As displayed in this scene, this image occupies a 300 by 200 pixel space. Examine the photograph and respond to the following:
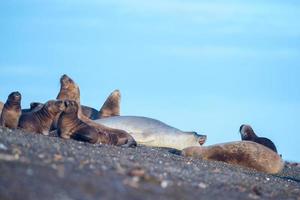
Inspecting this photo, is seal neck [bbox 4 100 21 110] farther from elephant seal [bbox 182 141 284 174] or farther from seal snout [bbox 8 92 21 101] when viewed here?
elephant seal [bbox 182 141 284 174]

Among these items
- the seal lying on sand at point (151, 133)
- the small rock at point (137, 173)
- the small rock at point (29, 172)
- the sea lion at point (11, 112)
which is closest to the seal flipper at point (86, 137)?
the sea lion at point (11, 112)

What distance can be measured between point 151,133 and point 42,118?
340cm

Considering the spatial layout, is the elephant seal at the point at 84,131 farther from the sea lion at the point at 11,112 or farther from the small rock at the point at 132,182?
the small rock at the point at 132,182

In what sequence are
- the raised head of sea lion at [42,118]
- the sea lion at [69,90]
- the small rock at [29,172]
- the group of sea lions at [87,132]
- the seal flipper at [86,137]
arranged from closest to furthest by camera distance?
the small rock at [29,172] < the seal flipper at [86,137] < the group of sea lions at [87,132] < the raised head of sea lion at [42,118] < the sea lion at [69,90]

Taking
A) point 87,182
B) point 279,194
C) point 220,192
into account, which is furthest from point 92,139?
point 87,182

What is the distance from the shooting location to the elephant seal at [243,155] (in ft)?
45.9

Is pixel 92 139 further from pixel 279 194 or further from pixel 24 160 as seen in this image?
pixel 24 160

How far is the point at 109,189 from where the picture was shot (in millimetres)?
5938

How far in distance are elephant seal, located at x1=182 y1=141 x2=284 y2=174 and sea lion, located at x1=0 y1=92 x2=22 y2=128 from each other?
3.35 meters

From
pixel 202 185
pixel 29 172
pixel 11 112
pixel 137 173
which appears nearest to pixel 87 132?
pixel 11 112

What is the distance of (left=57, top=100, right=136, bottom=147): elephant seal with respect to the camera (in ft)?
44.3

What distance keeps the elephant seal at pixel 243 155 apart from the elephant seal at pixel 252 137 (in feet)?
9.23

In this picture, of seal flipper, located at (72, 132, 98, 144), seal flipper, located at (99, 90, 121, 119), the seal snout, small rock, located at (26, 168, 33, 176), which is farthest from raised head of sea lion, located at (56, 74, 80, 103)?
small rock, located at (26, 168, 33, 176)

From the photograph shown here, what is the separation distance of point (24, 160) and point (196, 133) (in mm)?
10906
